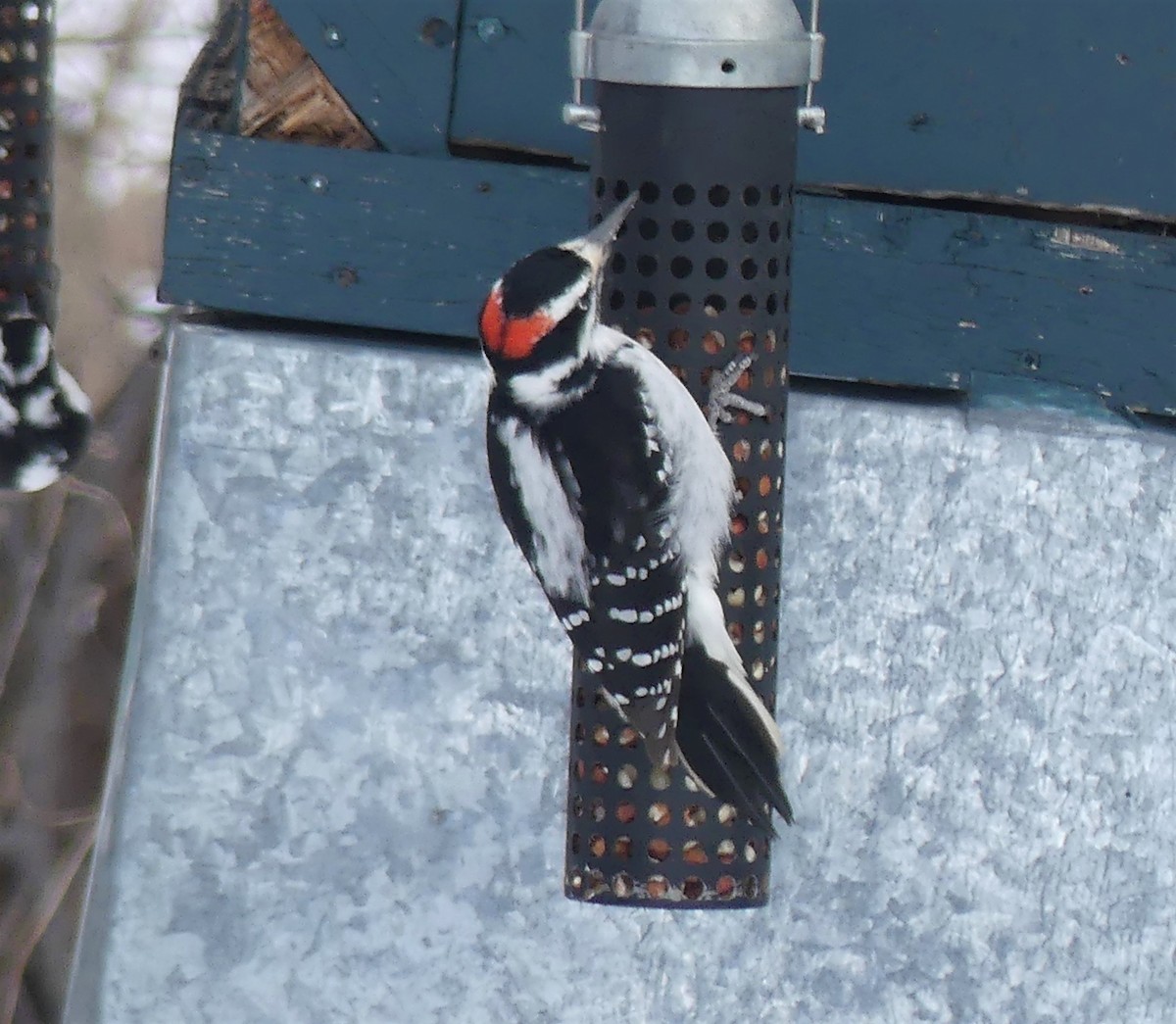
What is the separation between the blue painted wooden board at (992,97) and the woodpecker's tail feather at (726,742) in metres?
0.82

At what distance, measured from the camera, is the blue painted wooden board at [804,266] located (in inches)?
95.5

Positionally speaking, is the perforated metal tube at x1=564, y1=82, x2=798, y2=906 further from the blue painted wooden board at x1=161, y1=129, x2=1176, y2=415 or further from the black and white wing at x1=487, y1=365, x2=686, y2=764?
the blue painted wooden board at x1=161, y1=129, x2=1176, y2=415

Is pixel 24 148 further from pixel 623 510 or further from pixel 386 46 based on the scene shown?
pixel 623 510

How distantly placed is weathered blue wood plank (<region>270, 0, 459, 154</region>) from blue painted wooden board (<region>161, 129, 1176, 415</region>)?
0.08 m

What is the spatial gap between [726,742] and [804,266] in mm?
841

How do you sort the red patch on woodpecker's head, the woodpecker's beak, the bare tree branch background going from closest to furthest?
the woodpecker's beak → the red patch on woodpecker's head → the bare tree branch background

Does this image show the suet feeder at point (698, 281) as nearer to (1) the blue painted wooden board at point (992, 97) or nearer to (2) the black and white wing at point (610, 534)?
(2) the black and white wing at point (610, 534)

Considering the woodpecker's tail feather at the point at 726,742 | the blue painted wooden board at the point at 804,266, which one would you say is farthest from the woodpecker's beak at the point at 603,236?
the blue painted wooden board at the point at 804,266

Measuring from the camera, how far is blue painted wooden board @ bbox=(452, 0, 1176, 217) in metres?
2.37

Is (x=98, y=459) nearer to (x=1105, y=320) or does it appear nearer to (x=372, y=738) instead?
(x=372, y=738)

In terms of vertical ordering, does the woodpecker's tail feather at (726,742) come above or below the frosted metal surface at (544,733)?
above

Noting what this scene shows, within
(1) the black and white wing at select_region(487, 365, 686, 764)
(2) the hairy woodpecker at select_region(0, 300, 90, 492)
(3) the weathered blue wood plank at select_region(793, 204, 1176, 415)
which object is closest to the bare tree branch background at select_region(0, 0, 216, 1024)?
(2) the hairy woodpecker at select_region(0, 300, 90, 492)

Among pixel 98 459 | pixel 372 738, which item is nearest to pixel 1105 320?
pixel 372 738

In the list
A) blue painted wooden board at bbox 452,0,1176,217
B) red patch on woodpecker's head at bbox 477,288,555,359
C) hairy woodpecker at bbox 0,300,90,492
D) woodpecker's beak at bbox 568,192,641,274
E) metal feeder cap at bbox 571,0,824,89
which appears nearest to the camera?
metal feeder cap at bbox 571,0,824,89
